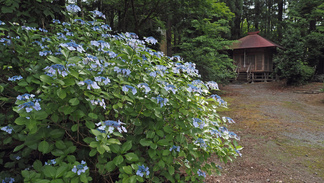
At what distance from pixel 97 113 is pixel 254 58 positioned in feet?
65.4

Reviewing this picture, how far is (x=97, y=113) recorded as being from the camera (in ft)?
5.75

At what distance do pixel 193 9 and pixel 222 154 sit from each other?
6.54m

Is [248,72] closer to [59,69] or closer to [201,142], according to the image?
[201,142]

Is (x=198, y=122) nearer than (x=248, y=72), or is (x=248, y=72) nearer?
(x=198, y=122)

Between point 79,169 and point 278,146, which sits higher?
point 79,169

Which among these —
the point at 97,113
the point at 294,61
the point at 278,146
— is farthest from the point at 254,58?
the point at 97,113

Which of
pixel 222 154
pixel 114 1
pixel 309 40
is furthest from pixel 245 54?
pixel 222 154

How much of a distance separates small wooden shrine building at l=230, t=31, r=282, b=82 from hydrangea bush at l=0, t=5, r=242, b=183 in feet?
60.0

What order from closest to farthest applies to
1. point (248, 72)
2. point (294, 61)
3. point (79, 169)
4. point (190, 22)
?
point (79, 169) → point (190, 22) → point (294, 61) → point (248, 72)

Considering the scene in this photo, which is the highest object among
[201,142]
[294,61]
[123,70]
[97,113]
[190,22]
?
[190,22]

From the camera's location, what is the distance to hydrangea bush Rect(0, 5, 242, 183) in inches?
55.1

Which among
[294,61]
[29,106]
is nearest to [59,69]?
[29,106]

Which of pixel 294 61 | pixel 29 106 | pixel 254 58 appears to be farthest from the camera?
pixel 254 58

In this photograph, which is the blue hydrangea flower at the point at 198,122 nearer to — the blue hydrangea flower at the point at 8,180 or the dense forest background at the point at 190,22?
the blue hydrangea flower at the point at 8,180
